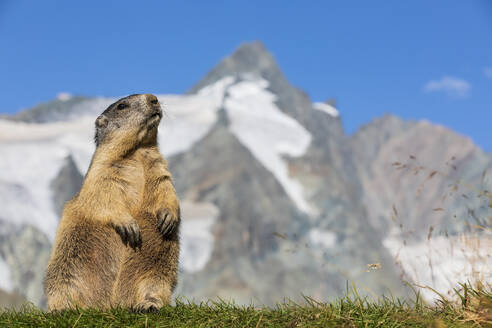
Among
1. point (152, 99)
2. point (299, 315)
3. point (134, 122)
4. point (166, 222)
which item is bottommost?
point (299, 315)

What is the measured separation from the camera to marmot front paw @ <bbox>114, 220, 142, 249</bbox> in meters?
6.19

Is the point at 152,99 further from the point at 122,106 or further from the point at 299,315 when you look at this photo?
the point at 299,315

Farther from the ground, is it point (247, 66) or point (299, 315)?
point (247, 66)

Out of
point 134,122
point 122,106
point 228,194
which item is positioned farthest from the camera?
point 228,194

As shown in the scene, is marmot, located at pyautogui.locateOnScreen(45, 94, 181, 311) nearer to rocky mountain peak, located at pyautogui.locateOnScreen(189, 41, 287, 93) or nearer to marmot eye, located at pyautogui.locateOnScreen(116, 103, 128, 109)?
marmot eye, located at pyautogui.locateOnScreen(116, 103, 128, 109)

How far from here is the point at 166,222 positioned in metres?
6.30

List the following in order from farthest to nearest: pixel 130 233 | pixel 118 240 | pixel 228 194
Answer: pixel 228 194, pixel 118 240, pixel 130 233

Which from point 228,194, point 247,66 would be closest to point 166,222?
point 228,194

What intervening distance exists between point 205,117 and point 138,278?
356 feet

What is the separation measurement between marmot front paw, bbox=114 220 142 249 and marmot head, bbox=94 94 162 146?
1332 mm

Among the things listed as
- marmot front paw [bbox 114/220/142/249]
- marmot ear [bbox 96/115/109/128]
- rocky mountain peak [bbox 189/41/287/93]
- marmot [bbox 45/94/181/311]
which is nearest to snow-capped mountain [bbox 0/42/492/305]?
rocky mountain peak [bbox 189/41/287/93]

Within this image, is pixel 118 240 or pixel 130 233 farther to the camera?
pixel 118 240

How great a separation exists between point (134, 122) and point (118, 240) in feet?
5.56

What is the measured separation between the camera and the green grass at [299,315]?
474 cm
